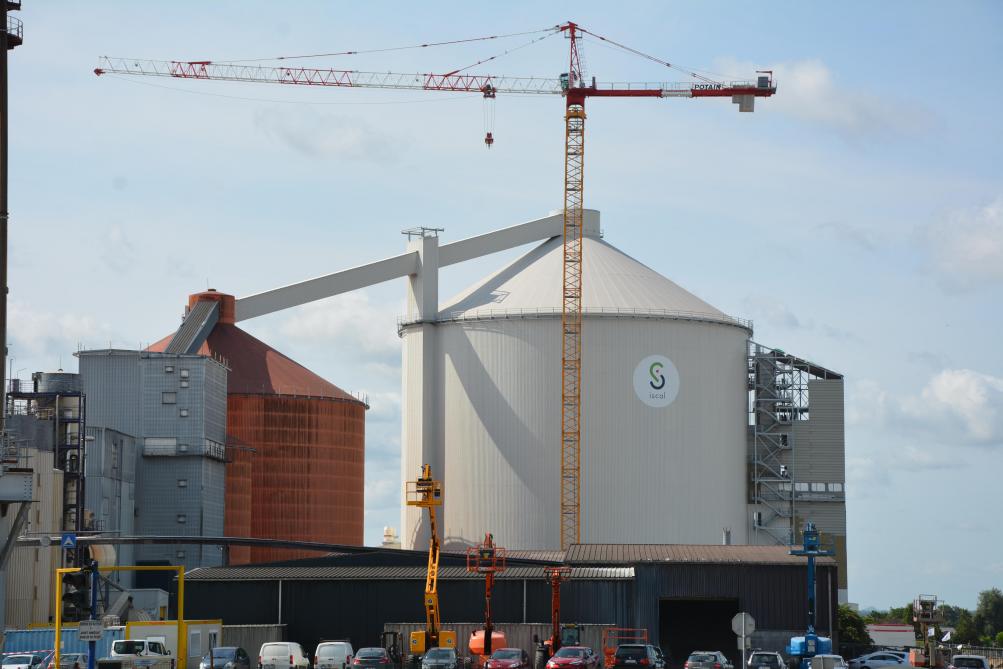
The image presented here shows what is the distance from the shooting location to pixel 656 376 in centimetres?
9269

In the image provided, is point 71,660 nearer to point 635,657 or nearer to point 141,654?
point 141,654

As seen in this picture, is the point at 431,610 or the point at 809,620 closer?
the point at 809,620

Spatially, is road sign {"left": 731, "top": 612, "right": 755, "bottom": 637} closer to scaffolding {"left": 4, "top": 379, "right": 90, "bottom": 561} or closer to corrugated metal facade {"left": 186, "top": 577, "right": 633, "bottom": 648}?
corrugated metal facade {"left": 186, "top": 577, "right": 633, "bottom": 648}

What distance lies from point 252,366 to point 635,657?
56.0m

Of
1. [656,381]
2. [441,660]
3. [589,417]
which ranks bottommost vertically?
[441,660]

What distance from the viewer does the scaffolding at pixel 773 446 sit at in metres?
97.4

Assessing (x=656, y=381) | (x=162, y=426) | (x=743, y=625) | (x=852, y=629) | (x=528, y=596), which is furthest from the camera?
(x=852, y=629)

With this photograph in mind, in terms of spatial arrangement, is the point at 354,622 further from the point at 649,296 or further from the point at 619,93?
the point at 619,93

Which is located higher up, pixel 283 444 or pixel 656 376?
pixel 656 376

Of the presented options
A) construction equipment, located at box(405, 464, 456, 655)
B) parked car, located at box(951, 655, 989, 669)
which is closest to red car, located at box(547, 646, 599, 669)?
construction equipment, located at box(405, 464, 456, 655)

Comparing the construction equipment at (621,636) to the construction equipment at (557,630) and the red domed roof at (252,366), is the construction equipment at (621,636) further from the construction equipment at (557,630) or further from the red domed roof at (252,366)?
the red domed roof at (252,366)

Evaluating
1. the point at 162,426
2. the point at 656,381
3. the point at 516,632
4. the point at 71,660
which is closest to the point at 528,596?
the point at 516,632

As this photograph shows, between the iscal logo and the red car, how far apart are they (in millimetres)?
38416

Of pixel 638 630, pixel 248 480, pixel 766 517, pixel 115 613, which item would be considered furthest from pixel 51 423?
pixel 766 517
